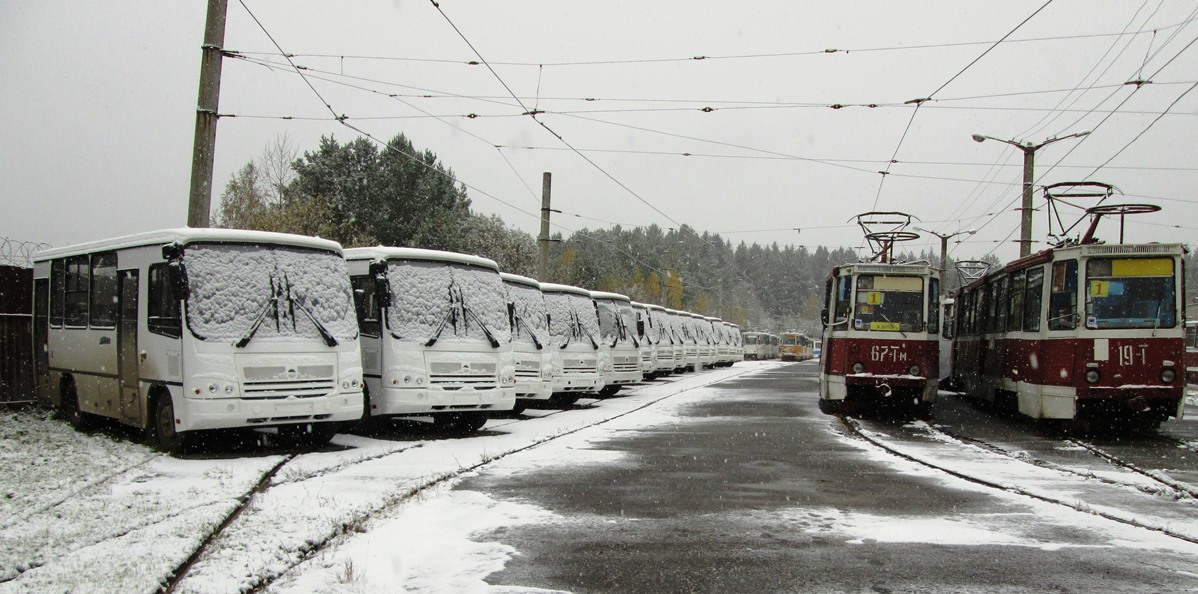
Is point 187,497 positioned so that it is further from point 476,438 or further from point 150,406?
point 476,438

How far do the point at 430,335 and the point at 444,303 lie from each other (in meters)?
0.61

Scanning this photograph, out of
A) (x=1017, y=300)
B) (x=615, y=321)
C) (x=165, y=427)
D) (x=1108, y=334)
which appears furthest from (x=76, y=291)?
(x=1017, y=300)

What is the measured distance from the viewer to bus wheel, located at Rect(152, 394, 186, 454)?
37.3ft

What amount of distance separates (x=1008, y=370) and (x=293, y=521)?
14.7 metres

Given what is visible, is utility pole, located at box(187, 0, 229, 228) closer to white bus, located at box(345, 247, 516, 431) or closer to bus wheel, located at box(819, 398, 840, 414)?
white bus, located at box(345, 247, 516, 431)

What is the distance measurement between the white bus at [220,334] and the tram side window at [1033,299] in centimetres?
1105

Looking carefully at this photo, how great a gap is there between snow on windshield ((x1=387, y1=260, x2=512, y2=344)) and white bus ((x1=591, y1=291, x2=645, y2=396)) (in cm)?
1067

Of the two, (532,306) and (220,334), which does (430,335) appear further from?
(532,306)

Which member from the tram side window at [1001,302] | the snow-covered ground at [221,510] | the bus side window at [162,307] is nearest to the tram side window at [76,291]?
the snow-covered ground at [221,510]

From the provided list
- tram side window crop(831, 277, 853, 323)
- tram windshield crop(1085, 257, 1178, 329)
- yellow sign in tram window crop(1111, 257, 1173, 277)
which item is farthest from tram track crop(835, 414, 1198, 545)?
tram side window crop(831, 277, 853, 323)

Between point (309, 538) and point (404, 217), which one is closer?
point (309, 538)

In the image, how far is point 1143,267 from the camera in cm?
1533

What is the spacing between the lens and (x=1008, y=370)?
60.0 ft

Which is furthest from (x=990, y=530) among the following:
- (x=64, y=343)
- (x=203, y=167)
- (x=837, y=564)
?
(x=64, y=343)
